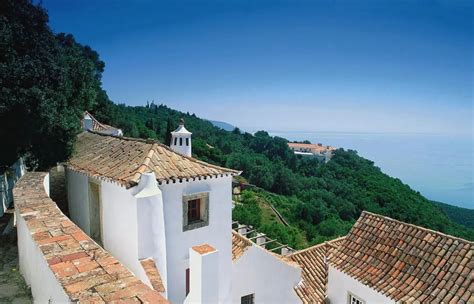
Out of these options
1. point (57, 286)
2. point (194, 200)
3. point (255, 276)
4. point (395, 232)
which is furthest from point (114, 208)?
point (395, 232)

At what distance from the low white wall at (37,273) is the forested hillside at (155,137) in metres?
3.98

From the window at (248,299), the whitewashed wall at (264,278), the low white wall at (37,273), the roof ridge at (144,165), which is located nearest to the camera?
the low white wall at (37,273)

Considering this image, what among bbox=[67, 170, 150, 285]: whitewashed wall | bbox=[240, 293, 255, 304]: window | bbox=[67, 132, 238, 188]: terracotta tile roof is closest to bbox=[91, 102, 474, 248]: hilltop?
bbox=[240, 293, 255, 304]: window

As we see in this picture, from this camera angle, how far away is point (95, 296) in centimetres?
358

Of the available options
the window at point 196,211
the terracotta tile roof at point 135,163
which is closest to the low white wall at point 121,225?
the terracotta tile roof at point 135,163

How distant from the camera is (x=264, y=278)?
1194 centimetres

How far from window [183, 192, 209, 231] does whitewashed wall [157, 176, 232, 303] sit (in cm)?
12

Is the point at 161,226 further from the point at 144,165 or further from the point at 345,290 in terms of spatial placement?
the point at 345,290

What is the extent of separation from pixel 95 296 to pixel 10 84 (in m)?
7.08

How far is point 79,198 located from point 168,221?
4166 mm

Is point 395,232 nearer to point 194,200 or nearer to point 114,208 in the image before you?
point 194,200

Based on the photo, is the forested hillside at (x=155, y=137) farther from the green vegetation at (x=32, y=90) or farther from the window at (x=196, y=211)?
the window at (x=196, y=211)

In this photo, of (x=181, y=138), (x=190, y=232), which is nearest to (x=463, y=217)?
(x=181, y=138)

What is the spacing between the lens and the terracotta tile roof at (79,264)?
3635 mm
